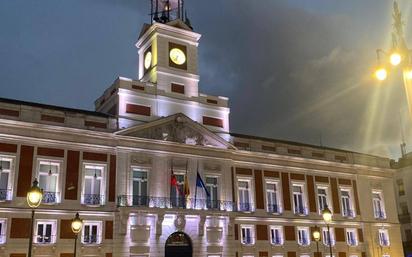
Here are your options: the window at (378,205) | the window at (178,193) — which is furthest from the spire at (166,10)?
the window at (378,205)

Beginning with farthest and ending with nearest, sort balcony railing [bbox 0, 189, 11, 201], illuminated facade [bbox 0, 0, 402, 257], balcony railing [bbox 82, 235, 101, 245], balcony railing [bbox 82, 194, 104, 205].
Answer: balcony railing [bbox 82, 194, 104, 205] → balcony railing [bbox 82, 235, 101, 245] → illuminated facade [bbox 0, 0, 402, 257] → balcony railing [bbox 0, 189, 11, 201]

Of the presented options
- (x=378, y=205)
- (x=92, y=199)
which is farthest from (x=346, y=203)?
(x=92, y=199)

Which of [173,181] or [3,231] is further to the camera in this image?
[173,181]

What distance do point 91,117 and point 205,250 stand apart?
11558mm

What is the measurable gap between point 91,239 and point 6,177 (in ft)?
20.0

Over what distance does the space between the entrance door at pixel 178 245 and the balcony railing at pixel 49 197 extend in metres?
7.54

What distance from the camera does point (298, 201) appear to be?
37.2 meters

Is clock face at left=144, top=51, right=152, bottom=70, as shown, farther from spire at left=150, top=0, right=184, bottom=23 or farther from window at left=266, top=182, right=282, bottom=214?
window at left=266, top=182, right=282, bottom=214

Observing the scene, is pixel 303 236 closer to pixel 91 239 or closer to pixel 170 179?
pixel 170 179

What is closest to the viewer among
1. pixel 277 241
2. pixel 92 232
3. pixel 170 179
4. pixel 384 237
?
pixel 92 232

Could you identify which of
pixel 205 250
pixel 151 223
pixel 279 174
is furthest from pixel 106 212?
pixel 279 174

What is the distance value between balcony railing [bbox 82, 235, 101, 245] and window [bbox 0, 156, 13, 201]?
4.92m

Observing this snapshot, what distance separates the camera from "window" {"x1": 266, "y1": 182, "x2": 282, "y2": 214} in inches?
1398

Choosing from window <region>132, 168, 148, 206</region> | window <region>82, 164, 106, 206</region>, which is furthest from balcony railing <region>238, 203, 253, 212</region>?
window <region>82, 164, 106, 206</region>
